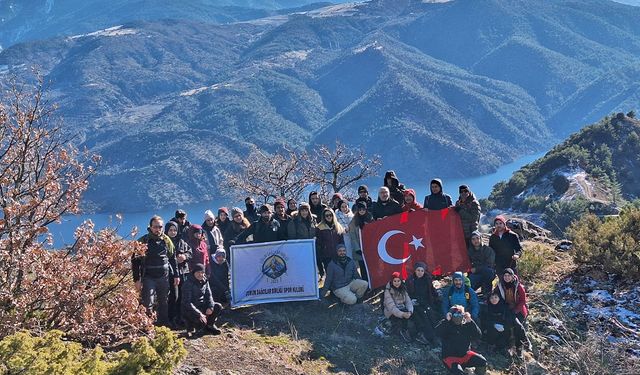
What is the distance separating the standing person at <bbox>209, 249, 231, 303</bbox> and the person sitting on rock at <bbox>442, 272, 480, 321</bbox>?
160 inches

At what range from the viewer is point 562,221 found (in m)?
38.2

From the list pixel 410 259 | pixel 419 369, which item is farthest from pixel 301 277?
pixel 419 369

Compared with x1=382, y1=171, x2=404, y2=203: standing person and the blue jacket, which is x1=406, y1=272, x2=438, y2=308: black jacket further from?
x1=382, y1=171, x2=404, y2=203: standing person

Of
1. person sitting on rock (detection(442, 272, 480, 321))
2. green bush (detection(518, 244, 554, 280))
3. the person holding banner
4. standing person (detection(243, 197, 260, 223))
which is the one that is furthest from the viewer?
standing person (detection(243, 197, 260, 223))

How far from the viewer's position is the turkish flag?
422 inches

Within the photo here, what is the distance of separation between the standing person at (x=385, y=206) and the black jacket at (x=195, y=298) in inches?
150

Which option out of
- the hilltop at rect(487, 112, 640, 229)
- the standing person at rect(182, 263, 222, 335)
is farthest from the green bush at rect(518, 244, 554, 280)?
the hilltop at rect(487, 112, 640, 229)

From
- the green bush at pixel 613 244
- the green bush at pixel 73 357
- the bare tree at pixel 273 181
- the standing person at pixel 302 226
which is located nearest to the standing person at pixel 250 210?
the standing person at pixel 302 226

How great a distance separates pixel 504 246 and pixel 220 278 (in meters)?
5.26

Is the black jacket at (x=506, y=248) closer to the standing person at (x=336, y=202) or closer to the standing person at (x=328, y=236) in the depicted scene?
the standing person at (x=328, y=236)

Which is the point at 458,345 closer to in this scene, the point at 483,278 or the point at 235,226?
the point at 483,278

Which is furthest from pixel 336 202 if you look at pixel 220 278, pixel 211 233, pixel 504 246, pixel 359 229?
pixel 504 246

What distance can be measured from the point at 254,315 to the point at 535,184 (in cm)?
4717

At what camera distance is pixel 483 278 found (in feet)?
33.3
